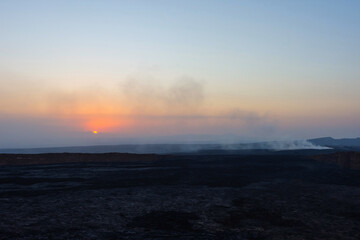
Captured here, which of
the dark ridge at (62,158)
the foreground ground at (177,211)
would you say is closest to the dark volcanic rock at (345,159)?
the foreground ground at (177,211)

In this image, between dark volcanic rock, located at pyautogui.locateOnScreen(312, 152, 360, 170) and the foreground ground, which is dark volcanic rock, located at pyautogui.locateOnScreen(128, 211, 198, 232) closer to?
the foreground ground

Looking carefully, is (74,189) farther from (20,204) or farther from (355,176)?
(355,176)

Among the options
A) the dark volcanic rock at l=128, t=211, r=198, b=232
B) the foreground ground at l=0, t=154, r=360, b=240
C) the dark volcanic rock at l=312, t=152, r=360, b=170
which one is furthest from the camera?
the dark volcanic rock at l=312, t=152, r=360, b=170

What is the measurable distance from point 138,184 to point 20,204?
8856 mm

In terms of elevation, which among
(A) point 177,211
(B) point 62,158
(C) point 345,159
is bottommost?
(A) point 177,211

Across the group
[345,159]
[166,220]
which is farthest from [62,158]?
[345,159]

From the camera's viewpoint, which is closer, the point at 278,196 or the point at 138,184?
the point at 278,196

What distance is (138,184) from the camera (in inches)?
875

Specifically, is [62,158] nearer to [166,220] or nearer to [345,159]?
[166,220]

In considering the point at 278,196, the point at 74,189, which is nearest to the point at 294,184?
the point at 278,196

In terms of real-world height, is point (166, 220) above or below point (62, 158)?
below

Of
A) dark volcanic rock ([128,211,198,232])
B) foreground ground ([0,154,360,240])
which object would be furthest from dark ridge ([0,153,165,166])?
dark volcanic rock ([128,211,198,232])

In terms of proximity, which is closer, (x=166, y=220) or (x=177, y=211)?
(x=166, y=220)

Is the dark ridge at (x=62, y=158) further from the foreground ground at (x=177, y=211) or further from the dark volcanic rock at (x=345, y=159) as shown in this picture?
the dark volcanic rock at (x=345, y=159)
